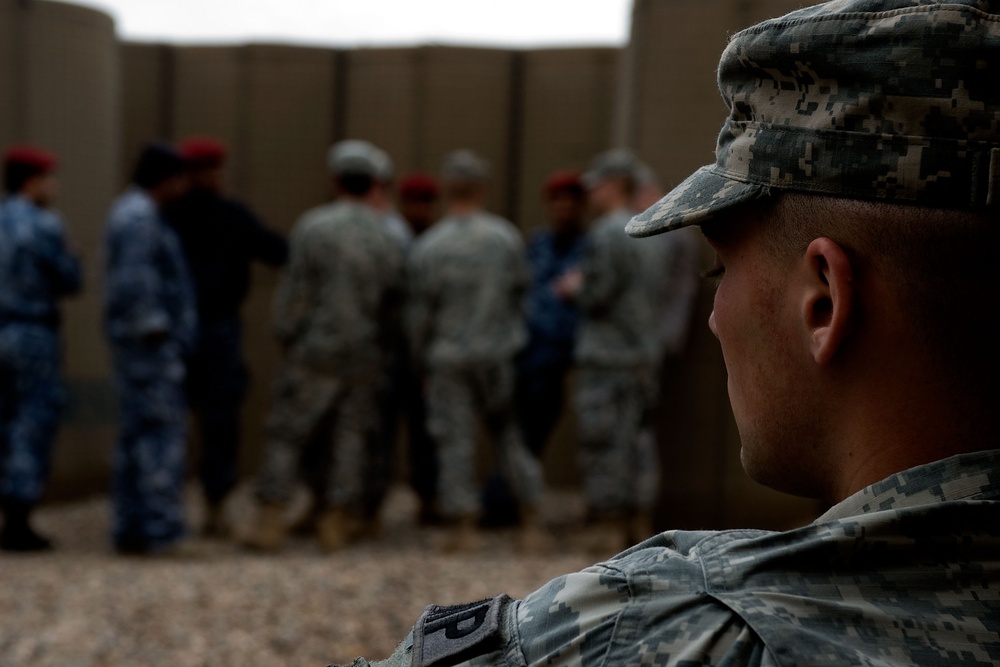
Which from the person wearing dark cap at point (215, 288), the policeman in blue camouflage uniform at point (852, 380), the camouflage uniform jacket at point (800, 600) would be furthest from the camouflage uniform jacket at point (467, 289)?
the camouflage uniform jacket at point (800, 600)

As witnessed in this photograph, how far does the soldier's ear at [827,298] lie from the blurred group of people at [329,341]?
14.2 ft

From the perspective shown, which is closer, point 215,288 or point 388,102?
point 215,288

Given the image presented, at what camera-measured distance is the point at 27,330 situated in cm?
538

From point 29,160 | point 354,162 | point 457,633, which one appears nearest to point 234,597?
point 354,162

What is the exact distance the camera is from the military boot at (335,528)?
5406mm

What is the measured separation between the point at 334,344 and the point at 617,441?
4.41 feet

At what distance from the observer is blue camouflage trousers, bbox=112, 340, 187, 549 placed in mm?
5074

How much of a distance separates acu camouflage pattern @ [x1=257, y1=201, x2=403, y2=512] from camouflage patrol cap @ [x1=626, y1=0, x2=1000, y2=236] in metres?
4.57

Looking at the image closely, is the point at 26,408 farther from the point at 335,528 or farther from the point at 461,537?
the point at 461,537

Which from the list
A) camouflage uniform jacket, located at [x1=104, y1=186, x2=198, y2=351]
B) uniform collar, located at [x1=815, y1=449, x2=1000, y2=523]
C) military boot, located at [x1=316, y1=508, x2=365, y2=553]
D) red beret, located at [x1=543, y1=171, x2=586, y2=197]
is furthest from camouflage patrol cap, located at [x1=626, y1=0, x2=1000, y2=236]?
red beret, located at [x1=543, y1=171, x2=586, y2=197]

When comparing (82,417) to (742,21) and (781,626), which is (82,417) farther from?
(781,626)

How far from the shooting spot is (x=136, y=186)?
5.19 meters

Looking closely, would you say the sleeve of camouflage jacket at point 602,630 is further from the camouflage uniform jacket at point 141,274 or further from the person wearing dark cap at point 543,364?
the person wearing dark cap at point 543,364

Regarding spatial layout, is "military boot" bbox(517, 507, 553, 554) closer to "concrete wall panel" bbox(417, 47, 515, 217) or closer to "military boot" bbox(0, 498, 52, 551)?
"military boot" bbox(0, 498, 52, 551)
